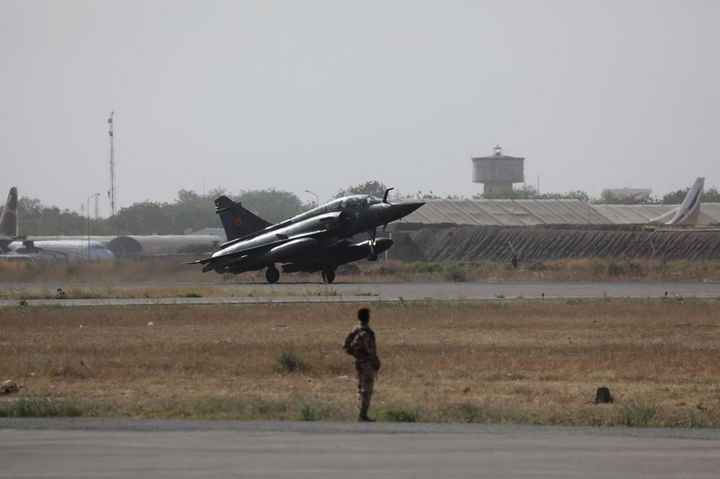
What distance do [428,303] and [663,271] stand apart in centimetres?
3112

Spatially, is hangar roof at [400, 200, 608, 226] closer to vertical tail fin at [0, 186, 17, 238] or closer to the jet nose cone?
vertical tail fin at [0, 186, 17, 238]

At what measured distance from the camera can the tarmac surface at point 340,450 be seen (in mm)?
14305

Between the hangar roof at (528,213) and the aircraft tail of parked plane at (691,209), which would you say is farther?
the hangar roof at (528,213)

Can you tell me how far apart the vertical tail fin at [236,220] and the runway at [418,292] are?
4.55 m

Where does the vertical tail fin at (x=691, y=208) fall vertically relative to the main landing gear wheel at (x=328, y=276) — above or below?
above

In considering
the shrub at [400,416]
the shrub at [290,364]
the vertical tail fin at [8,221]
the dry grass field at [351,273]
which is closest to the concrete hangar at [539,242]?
the dry grass field at [351,273]

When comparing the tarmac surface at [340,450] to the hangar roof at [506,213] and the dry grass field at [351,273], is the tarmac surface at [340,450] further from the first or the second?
the hangar roof at [506,213]

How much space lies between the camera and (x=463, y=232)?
106375 mm

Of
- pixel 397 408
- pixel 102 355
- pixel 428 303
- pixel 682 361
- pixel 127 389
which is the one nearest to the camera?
pixel 397 408

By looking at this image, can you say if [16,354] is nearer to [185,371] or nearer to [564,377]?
[185,371]

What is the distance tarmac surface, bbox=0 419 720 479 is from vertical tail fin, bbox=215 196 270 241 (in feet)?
158

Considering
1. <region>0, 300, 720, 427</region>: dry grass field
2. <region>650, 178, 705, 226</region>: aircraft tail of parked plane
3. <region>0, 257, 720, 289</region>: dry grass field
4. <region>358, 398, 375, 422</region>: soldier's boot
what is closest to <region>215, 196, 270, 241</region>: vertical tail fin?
<region>0, 257, 720, 289</region>: dry grass field

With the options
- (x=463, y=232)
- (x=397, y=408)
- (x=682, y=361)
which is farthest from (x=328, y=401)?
(x=463, y=232)

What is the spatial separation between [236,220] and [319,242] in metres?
6.80
